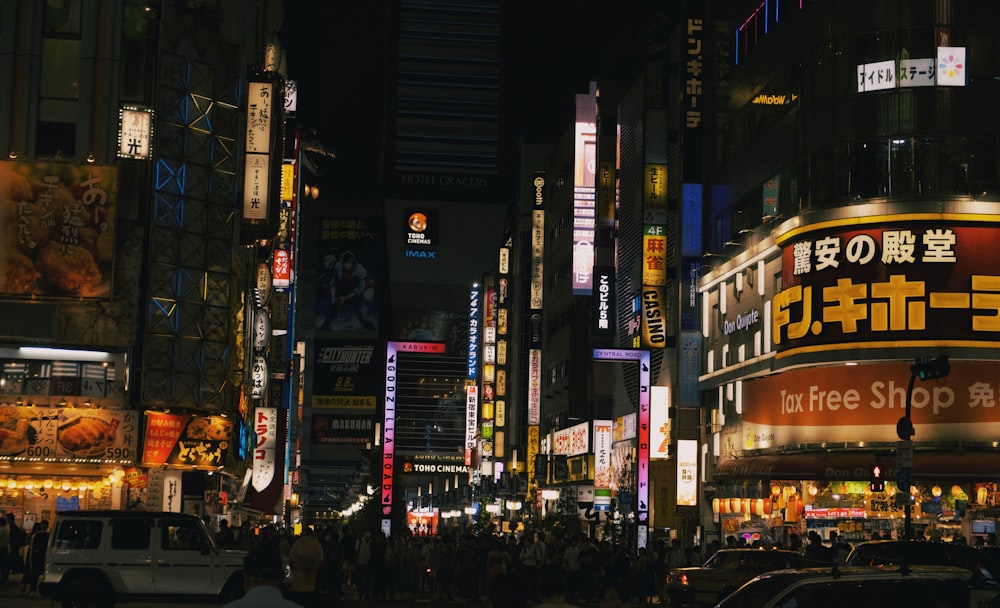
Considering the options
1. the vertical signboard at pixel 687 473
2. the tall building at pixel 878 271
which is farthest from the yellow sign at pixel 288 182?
the tall building at pixel 878 271

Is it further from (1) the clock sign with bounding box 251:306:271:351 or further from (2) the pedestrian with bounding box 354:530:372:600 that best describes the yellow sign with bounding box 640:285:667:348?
(2) the pedestrian with bounding box 354:530:372:600

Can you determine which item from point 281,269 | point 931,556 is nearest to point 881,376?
point 931,556

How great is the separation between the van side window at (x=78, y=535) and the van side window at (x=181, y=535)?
1.11m

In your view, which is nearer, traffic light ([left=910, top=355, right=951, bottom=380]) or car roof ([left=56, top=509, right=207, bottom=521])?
car roof ([left=56, top=509, right=207, bottom=521])

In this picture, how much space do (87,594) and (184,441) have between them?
20000 millimetres

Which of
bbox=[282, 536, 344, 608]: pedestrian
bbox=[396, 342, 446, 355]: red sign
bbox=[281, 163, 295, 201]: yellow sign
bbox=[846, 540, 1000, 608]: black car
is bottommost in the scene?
bbox=[846, 540, 1000, 608]: black car

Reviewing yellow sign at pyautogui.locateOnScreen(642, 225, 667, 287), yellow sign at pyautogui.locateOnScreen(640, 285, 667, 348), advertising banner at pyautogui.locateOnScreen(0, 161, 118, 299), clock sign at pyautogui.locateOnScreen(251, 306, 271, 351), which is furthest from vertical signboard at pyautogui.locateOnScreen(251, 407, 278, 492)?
advertising banner at pyautogui.locateOnScreen(0, 161, 118, 299)

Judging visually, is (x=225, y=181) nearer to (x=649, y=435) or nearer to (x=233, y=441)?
(x=233, y=441)

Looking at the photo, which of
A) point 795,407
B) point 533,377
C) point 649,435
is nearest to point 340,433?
point 533,377

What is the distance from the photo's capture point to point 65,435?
40656 mm

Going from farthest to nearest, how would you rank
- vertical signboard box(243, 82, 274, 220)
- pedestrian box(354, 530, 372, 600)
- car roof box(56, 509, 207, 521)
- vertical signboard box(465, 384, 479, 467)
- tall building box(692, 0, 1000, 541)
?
1. vertical signboard box(465, 384, 479, 467)
2. vertical signboard box(243, 82, 274, 220)
3. pedestrian box(354, 530, 372, 600)
4. tall building box(692, 0, 1000, 541)
5. car roof box(56, 509, 207, 521)

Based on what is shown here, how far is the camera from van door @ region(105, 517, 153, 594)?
938 inches

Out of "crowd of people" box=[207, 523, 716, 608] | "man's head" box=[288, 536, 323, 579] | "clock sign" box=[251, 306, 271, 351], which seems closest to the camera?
"man's head" box=[288, 536, 323, 579]

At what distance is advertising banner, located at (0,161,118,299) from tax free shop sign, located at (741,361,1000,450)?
2072 centimetres
